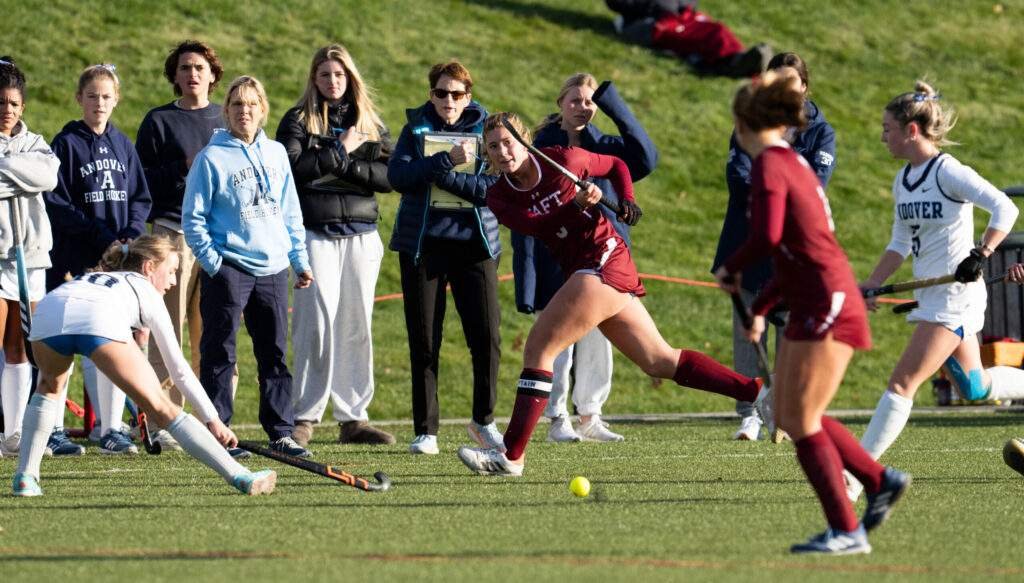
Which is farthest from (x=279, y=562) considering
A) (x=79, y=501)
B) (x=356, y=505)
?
(x=79, y=501)

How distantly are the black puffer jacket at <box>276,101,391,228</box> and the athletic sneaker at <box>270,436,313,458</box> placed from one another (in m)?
1.45

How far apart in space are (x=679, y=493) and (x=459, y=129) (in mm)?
3112

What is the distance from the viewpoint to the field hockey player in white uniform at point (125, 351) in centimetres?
700

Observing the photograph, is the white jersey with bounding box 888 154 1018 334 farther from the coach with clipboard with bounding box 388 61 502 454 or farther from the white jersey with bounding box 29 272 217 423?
the white jersey with bounding box 29 272 217 423

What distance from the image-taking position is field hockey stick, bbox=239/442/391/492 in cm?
716

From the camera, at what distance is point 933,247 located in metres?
7.67

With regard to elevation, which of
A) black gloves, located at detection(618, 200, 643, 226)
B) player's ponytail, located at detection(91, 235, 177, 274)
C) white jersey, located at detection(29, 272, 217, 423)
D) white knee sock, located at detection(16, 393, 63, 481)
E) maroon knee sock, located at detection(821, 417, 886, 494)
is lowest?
white knee sock, located at detection(16, 393, 63, 481)

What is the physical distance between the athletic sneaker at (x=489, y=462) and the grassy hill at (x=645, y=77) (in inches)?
216

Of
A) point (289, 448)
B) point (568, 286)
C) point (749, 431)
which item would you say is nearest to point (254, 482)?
point (568, 286)

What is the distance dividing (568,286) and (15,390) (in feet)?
11.6

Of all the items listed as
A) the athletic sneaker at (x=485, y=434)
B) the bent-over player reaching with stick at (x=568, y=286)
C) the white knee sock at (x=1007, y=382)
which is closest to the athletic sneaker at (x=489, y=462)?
the bent-over player reaching with stick at (x=568, y=286)

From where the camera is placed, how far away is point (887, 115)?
25.0 ft

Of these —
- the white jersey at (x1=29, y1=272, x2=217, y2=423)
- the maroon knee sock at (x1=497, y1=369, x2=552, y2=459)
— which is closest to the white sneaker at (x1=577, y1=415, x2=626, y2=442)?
the maroon knee sock at (x1=497, y1=369, x2=552, y2=459)

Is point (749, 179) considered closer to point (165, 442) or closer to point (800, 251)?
point (165, 442)
